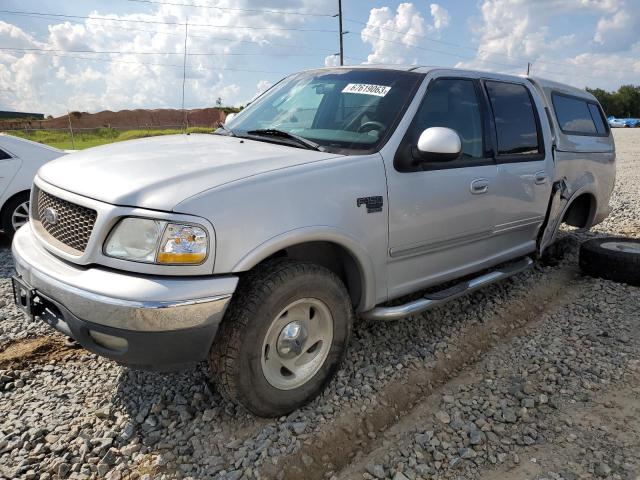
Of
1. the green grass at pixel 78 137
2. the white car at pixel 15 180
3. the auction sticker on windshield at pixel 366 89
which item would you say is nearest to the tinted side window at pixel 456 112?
the auction sticker on windshield at pixel 366 89

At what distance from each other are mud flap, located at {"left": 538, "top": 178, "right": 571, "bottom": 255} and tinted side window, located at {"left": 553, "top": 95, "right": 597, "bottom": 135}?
1.96 ft

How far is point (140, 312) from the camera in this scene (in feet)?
6.79

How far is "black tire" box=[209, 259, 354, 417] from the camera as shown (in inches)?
92.4

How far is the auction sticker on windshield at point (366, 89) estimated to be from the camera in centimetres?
328

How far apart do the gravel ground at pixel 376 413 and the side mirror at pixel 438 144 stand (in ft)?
4.49

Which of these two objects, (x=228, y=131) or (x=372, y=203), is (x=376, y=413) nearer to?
(x=372, y=203)

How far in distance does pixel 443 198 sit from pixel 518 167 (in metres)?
1.08

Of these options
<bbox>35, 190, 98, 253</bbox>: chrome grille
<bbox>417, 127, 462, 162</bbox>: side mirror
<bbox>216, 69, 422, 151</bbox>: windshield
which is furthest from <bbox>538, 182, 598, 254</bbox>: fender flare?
<bbox>35, 190, 98, 253</bbox>: chrome grille

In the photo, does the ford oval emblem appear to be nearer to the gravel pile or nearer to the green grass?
the gravel pile

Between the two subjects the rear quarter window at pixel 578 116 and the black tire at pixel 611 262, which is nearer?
the black tire at pixel 611 262

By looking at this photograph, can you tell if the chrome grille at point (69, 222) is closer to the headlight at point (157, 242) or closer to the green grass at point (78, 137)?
the headlight at point (157, 242)

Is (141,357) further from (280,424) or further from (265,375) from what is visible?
(280,424)

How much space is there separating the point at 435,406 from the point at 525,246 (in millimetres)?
2080

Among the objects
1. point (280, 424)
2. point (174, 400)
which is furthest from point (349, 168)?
point (174, 400)
